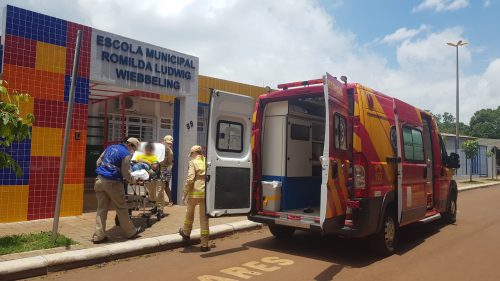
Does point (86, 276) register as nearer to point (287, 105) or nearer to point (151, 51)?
point (287, 105)

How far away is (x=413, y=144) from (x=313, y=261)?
3.15 metres

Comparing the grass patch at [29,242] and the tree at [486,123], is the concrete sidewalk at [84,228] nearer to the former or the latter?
the grass patch at [29,242]

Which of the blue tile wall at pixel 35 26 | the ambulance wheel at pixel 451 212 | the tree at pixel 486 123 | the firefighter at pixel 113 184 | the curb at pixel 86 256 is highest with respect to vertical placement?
the tree at pixel 486 123

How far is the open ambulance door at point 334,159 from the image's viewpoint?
584 cm

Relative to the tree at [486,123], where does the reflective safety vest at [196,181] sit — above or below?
below

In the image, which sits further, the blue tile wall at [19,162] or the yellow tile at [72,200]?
the yellow tile at [72,200]

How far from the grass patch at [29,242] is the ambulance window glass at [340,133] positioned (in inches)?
169

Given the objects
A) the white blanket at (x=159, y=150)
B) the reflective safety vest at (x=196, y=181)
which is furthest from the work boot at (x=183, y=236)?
the white blanket at (x=159, y=150)

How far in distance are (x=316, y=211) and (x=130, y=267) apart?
3.16 meters

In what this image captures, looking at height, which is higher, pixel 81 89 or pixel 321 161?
pixel 81 89

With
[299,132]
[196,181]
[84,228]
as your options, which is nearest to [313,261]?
[196,181]

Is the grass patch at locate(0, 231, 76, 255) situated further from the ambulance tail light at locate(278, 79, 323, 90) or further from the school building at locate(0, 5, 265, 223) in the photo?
the ambulance tail light at locate(278, 79, 323, 90)

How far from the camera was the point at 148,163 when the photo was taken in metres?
8.59

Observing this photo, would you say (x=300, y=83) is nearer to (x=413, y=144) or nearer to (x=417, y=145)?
(x=413, y=144)
